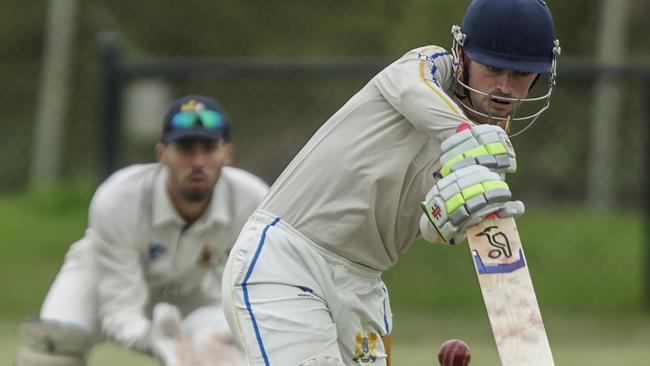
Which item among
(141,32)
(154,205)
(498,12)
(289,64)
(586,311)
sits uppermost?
(141,32)

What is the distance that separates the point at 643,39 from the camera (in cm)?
1286

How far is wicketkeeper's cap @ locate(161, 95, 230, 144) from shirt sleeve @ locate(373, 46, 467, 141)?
7.28 feet

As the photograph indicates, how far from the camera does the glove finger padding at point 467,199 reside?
3.70 metres

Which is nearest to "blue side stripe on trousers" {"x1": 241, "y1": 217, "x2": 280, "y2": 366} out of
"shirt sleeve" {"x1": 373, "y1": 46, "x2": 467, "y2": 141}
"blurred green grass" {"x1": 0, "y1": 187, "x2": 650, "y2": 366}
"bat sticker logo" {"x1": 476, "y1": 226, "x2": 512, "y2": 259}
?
"shirt sleeve" {"x1": 373, "y1": 46, "x2": 467, "y2": 141}

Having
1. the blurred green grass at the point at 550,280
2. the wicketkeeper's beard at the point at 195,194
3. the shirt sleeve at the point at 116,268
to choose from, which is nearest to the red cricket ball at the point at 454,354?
the shirt sleeve at the point at 116,268

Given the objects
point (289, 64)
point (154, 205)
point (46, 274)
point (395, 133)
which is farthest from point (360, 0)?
point (395, 133)

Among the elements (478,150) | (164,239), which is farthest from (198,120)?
(478,150)

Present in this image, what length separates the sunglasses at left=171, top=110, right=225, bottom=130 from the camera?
6.38 meters

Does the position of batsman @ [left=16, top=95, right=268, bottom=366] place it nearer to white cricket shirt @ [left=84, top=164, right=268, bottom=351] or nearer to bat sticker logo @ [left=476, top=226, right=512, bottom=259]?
white cricket shirt @ [left=84, top=164, right=268, bottom=351]

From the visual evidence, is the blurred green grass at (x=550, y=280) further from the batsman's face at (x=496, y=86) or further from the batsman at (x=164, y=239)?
the batsman's face at (x=496, y=86)

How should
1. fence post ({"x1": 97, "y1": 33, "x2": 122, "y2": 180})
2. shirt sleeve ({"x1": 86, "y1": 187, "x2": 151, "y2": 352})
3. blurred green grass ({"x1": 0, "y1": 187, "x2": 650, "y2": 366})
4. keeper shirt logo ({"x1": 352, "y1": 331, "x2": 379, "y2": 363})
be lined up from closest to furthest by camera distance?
keeper shirt logo ({"x1": 352, "y1": 331, "x2": 379, "y2": 363}), shirt sleeve ({"x1": 86, "y1": 187, "x2": 151, "y2": 352}), fence post ({"x1": 97, "y1": 33, "x2": 122, "y2": 180}), blurred green grass ({"x1": 0, "y1": 187, "x2": 650, "y2": 366})

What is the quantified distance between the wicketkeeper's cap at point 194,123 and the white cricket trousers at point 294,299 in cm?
208

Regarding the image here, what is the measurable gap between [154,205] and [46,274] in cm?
572

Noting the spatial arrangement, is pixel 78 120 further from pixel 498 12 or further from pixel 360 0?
pixel 498 12
